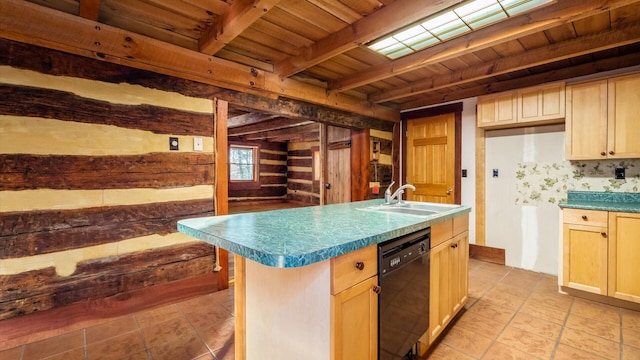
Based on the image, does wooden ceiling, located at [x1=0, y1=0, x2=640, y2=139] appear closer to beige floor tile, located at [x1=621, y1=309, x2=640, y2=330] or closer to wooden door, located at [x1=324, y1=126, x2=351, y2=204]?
wooden door, located at [x1=324, y1=126, x2=351, y2=204]

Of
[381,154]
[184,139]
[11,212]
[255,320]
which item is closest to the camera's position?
[255,320]

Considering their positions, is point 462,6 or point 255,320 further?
point 462,6

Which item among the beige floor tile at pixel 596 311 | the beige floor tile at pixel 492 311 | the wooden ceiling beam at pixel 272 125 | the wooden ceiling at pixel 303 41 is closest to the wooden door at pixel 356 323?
the beige floor tile at pixel 492 311

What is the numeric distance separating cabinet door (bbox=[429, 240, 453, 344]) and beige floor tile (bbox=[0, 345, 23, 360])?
268 centimetres

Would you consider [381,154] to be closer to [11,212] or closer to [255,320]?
[255,320]

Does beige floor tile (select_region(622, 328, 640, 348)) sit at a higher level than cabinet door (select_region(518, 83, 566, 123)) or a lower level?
lower

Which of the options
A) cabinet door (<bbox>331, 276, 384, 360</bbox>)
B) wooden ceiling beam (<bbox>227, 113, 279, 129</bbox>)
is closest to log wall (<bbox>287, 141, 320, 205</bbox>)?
wooden ceiling beam (<bbox>227, 113, 279, 129</bbox>)

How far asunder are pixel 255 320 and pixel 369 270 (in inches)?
26.1

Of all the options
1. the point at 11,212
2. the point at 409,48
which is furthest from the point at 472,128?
the point at 11,212

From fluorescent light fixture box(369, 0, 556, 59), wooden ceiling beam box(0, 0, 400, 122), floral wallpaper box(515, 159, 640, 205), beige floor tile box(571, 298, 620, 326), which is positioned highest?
fluorescent light fixture box(369, 0, 556, 59)

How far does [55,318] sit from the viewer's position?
Result: 6.51 ft

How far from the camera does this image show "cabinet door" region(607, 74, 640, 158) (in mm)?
2562

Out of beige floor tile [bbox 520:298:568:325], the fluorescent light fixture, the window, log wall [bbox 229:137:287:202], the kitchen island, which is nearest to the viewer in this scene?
the kitchen island

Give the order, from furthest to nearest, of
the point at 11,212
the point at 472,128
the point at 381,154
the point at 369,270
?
1. the point at 381,154
2. the point at 472,128
3. the point at 11,212
4. the point at 369,270
